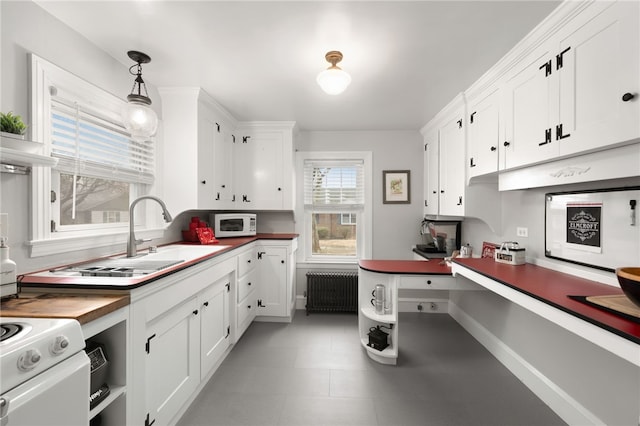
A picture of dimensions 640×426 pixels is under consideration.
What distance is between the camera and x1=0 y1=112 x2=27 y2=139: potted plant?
1270 mm

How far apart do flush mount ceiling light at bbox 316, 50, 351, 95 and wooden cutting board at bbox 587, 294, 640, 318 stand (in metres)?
1.81

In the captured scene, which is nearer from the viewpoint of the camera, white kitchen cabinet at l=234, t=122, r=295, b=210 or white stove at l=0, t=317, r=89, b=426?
white stove at l=0, t=317, r=89, b=426

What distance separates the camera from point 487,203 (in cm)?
270

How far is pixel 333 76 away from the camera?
6.27ft

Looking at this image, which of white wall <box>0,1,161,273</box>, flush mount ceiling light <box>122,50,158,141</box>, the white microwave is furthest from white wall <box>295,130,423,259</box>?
white wall <box>0,1,161,273</box>

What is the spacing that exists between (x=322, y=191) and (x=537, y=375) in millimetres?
2921

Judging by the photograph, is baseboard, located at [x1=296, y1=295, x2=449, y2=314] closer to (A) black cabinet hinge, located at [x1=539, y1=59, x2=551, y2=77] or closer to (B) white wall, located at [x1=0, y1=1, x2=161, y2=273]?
(A) black cabinet hinge, located at [x1=539, y1=59, x2=551, y2=77]

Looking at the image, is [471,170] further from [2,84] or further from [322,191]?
[2,84]

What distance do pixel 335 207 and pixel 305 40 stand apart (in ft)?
8.08

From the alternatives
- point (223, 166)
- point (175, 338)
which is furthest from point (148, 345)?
point (223, 166)

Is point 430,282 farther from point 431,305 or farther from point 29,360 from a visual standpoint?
point 29,360

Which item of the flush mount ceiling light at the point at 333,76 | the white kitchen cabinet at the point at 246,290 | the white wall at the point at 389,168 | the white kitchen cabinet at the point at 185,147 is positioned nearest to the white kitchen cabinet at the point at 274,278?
the white kitchen cabinet at the point at 246,290

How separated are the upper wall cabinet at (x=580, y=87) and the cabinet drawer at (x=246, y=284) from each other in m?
2.62

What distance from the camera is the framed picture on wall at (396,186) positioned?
3.94m
